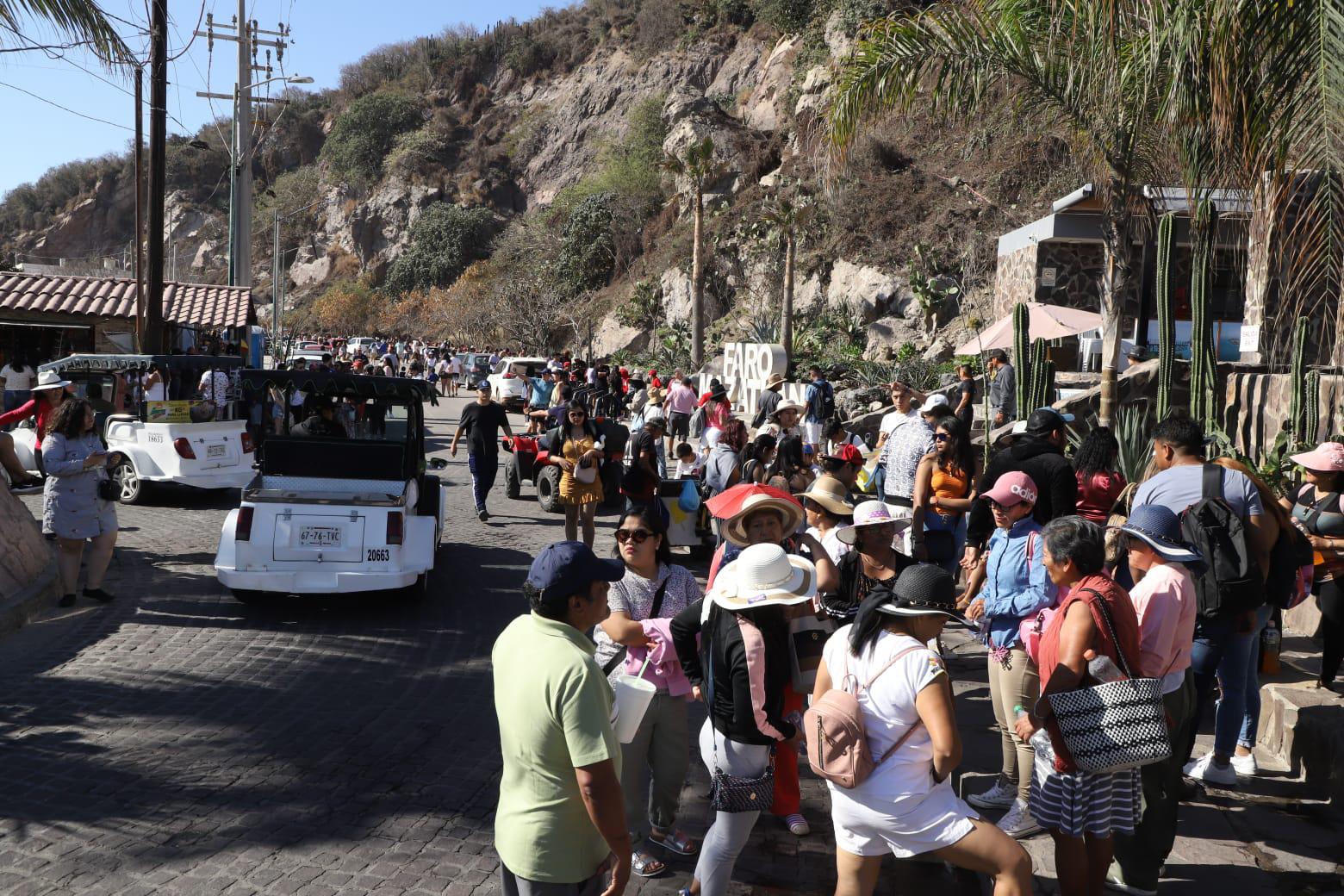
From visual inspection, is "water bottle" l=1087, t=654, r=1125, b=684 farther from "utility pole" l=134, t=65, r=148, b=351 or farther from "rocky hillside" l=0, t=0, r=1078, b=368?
"utility pole" l=134, t=65, r=148, b=351

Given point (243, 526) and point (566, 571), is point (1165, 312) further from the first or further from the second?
point (566, 571)

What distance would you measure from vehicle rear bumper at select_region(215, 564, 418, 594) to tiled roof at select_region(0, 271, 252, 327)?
17856 mm

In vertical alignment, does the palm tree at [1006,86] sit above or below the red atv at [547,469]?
above

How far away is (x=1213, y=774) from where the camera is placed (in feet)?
17.9

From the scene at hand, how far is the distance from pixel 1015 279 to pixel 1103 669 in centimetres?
2139

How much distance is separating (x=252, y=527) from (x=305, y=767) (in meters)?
3.36

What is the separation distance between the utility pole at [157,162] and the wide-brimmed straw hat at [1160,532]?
15.6m

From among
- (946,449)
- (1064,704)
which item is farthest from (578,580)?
(946,449)

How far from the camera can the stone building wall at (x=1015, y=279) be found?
74.2 ft

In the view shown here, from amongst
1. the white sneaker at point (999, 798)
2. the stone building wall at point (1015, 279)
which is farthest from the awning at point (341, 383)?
the stone building wall at point (1015, 279)

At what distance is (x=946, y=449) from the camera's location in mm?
7379

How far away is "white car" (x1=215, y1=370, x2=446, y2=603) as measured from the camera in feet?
27.5

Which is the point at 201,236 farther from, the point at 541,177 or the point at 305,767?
the point at 305,767

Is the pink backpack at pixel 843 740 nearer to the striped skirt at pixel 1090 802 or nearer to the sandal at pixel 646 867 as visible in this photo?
the striped skirt at pixel 1090 802
